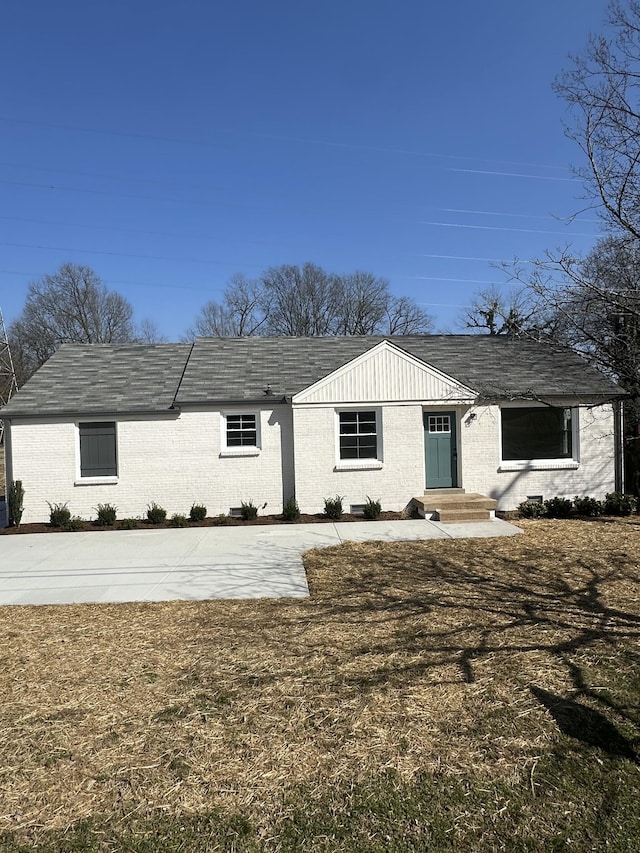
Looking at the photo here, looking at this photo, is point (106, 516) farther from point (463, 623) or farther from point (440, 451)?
point (463, 623)

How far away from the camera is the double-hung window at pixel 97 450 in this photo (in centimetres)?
1384

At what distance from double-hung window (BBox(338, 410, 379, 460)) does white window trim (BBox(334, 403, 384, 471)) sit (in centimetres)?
8

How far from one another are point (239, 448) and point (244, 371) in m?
2.54

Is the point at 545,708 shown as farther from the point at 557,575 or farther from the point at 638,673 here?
the point at 557,575

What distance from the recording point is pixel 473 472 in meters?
14.1

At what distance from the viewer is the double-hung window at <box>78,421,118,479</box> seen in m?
13.8

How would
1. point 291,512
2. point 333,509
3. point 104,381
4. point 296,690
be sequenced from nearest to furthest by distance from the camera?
point 296,690, point 291,512, point 333,509, point 104,381

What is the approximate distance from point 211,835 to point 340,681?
1926 millimetres

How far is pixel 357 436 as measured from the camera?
14016 millimetres

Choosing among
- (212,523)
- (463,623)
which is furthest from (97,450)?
(463,623)

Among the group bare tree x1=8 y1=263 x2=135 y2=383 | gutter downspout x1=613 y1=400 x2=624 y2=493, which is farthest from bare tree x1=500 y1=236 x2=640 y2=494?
bare tree x1=8 y1=263 x2=135 y2=383

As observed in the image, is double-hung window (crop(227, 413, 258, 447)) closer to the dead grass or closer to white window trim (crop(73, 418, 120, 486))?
white window trim (crop(73, 418, 120, 486))

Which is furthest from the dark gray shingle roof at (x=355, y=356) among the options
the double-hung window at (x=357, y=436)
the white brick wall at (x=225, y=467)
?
the double-hung window at (x=357, y=436)

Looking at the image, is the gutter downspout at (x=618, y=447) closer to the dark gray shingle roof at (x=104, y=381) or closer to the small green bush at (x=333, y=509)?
Result: the small green bush at (x=333, y=509)
